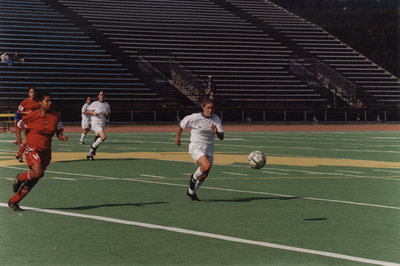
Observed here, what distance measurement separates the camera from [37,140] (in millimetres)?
10586

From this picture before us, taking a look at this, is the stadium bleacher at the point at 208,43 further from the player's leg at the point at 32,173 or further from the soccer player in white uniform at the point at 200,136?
the player's leg at the point at 32,173

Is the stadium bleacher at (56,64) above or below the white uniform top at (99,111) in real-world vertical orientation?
above

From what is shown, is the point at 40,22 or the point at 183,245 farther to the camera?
the point at 40,22

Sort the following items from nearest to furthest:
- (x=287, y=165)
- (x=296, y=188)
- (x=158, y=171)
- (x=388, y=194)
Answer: (x=388, y=194) → (x=296, y=188) → (x=158, y=171) → (x=287, y=165)

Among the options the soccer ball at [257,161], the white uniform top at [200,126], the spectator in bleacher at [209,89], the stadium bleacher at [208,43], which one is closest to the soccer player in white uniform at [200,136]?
the white uniform top at [200,126]

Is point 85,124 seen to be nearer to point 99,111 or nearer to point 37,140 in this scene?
point 99,111

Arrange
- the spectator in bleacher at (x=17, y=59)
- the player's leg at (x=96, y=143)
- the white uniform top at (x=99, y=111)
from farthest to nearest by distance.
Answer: the spectator in bleacher at (x=17, y=59)
the white uniform top at (x=99, y=111)
the player's leg at (x=96, y=143)

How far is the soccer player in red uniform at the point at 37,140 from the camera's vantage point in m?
10.6

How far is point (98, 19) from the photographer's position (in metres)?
53.3

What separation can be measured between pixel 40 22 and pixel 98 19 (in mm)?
4339

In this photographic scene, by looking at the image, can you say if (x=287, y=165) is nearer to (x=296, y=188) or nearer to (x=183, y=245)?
(x=296, y=188)

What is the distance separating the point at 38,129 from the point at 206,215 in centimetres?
258

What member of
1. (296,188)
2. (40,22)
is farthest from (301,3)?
(296,188)

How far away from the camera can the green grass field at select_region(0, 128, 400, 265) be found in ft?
25.1
